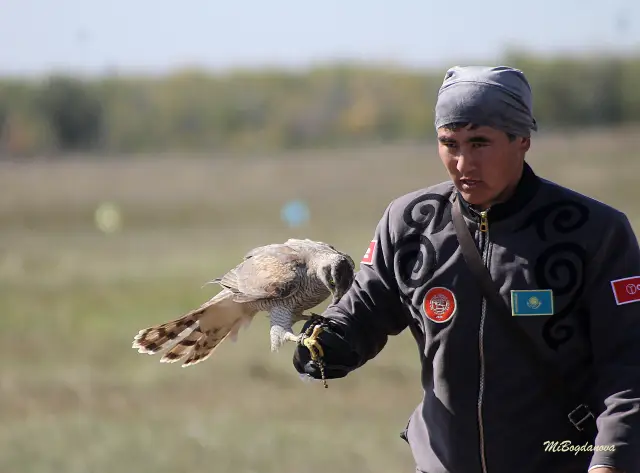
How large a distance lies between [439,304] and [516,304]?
23cm

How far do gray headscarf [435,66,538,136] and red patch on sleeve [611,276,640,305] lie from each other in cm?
52

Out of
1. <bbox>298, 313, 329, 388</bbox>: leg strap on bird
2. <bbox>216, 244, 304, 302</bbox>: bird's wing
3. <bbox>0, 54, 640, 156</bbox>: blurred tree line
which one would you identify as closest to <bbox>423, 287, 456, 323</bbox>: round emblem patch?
<bbox>298, 313, 329, 388</bbox>: leg strap on bird

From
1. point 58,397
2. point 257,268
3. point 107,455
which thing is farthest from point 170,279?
point 257,268

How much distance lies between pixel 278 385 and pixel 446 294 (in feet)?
28.3

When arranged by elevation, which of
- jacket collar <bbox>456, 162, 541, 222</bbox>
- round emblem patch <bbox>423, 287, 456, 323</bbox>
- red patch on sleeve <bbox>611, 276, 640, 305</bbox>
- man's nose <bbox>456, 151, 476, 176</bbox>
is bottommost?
round emblem patch <bbox>423, 287, 456, 323</bbox>

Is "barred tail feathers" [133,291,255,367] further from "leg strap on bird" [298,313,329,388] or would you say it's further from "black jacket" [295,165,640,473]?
"black jacket" [295,165,640,473]

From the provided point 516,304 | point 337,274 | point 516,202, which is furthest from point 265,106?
point 516,304

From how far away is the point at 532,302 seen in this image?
3.22m

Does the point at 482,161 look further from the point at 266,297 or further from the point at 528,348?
the point at 266,297

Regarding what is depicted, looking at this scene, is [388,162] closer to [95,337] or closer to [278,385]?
[95,337]

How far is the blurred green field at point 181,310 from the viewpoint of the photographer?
9.08 meters

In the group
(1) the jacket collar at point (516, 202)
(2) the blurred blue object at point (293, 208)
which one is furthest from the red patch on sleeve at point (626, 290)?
(2) the blurred blue object at point (293, 208)

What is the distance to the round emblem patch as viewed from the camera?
10.9ft

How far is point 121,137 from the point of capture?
3738cm
